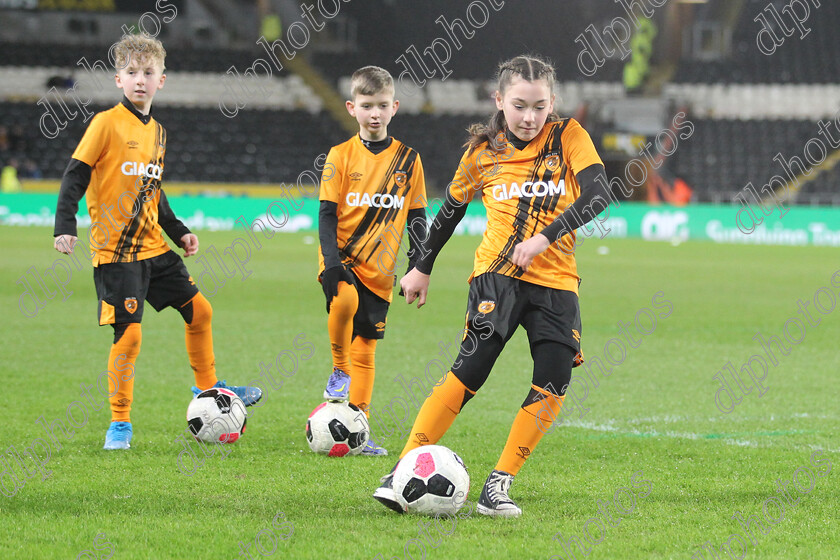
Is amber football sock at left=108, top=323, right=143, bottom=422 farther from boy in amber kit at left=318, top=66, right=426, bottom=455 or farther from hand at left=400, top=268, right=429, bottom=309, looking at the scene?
hand at left=400, top=268, right=429, bottom=309

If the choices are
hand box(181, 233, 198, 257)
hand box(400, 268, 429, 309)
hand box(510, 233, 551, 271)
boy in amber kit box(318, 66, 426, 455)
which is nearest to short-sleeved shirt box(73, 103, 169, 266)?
hand box(181, 233, 198, 257)

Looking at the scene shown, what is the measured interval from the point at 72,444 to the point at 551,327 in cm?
261

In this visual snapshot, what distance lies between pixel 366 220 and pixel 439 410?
170 centimetres

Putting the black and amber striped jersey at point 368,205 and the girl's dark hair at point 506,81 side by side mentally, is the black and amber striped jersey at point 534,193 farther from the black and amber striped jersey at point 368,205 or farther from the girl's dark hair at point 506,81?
the black and amber striped jersey at point 368,205

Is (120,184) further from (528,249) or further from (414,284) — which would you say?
(528,249)

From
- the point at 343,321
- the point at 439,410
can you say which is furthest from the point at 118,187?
the point at 439,410

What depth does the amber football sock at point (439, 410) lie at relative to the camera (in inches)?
154

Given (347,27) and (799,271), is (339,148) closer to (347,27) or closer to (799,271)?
(799,271)

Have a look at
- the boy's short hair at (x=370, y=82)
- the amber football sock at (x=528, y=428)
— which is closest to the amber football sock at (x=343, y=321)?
the boy's short hair at (x=370, y=82)

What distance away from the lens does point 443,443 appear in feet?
17.3

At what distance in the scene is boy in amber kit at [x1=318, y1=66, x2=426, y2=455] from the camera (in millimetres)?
5215

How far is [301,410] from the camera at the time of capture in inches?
242

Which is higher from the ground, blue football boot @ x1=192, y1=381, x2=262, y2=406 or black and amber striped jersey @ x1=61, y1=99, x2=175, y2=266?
black and amber striped jersey @ x1=61, y1=99, x2=175, y2=266

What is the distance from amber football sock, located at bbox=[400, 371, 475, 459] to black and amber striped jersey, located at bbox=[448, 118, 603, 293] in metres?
0.46
